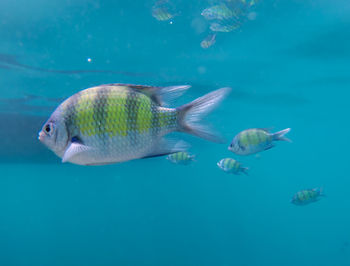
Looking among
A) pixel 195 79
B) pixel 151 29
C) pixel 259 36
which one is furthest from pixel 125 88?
pixel 195 79

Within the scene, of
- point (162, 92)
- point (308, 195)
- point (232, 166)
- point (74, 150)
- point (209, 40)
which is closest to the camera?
point (74, 150)

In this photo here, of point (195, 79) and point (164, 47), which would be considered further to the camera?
point (195, 79)

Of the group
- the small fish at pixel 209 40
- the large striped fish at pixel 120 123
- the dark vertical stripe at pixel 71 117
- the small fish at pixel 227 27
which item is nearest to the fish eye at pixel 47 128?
the large striped fish at pixel 120 123

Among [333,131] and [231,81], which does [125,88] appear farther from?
[333,131]

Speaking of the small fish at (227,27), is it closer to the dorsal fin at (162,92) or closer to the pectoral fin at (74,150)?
the dorsal fin at (162,92)

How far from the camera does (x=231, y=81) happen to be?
2055cm

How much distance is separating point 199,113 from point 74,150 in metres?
0.80

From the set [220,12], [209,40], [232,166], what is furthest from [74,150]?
[209,40]

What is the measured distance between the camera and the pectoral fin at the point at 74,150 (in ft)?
4.81

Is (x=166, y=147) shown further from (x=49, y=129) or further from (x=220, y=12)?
(x=220, y=12)

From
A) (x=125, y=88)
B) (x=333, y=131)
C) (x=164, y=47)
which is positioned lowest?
(x=125, y=88)

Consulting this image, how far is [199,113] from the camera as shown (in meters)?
1.84

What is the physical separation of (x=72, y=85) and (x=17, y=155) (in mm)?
16225

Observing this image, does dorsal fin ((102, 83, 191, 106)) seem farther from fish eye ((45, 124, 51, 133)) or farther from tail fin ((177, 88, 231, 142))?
fish eye ((45, 124, 51, 133))
